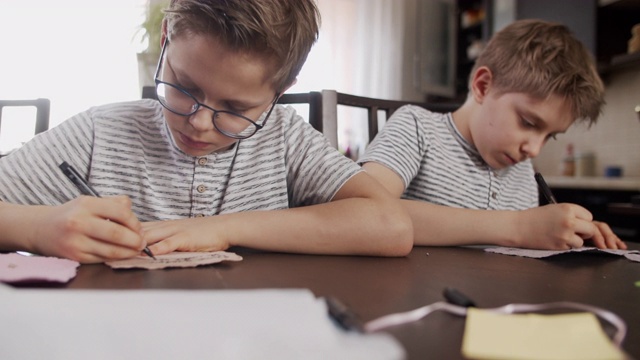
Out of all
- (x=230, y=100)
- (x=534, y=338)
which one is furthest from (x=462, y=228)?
(x=534, y=338)

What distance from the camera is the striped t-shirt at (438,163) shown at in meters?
1.08

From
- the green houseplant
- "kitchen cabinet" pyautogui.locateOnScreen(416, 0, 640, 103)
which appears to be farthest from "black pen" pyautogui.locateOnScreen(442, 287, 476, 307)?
"kitchen cabinet" pyautogui.locateOnScreen(416, 0, 640, 103)

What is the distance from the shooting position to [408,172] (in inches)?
42.0

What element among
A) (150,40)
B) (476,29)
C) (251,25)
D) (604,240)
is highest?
(476,29)

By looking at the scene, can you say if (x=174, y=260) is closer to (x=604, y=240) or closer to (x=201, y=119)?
(x=201, y=119)

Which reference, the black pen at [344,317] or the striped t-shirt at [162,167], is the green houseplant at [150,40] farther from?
the black pen at [344,317]

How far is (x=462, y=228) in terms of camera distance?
2.82 ft

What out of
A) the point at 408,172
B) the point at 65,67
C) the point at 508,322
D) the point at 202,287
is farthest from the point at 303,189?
the point at 65,67

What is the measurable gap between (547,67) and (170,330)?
999 mm

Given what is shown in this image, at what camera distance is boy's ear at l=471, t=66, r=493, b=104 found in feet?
3.84

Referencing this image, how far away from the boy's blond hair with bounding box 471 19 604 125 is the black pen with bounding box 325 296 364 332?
2.87ft

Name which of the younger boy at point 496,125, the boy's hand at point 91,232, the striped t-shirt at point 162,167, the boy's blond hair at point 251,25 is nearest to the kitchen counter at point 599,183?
the younger boy at point 496,125

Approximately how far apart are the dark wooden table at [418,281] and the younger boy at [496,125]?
34 centimetres

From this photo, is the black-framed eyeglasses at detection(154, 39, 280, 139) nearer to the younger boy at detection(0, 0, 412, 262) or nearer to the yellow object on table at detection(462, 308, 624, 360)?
the younger boy at detection(0, 0, 412, 262)
